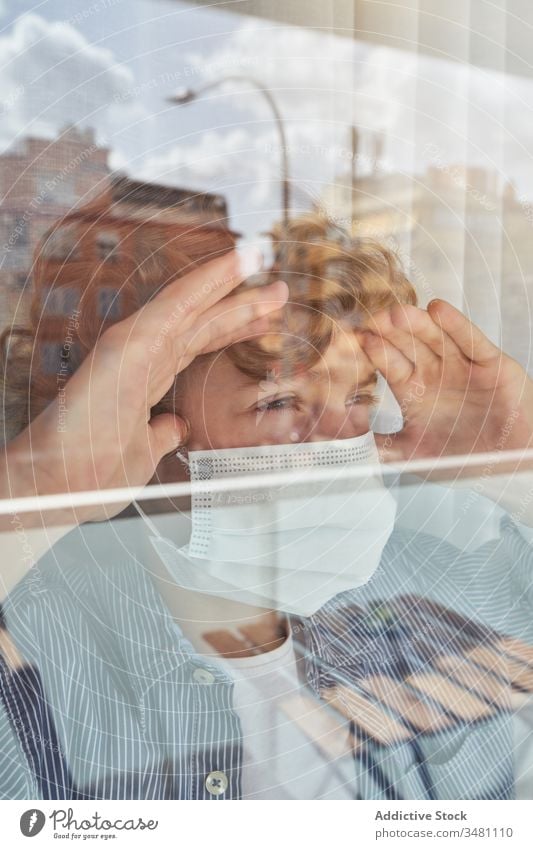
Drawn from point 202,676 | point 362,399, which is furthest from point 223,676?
point 362,399

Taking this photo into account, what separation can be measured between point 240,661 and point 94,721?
11 centimetres

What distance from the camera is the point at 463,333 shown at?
1.67 ft

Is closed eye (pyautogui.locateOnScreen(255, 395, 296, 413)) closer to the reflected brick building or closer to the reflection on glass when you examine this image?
the reflection on glass

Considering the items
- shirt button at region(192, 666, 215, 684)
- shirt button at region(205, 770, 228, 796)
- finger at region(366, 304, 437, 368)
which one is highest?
finger at region(366, 304, 437, 368)

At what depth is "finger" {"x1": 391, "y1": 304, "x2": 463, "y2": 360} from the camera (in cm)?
50

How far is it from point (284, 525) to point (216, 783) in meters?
0.19

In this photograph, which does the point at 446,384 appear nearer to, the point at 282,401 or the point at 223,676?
the point at 282,401

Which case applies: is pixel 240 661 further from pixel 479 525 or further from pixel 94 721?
pixel 479 525

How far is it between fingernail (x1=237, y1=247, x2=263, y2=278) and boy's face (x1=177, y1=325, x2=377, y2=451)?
61 millimetres

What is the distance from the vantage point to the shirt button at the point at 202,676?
0.50m

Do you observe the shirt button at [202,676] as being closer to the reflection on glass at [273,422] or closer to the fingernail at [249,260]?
the reflection on glass at [273,422]

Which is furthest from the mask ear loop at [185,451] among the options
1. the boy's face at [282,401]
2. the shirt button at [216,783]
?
the shirt button at [216,783]

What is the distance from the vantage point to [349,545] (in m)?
0.54

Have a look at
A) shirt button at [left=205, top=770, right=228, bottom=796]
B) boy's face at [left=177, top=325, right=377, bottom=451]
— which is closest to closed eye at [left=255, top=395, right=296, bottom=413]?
boy's face at [left=177, top=325, right=377, bottom=451]
